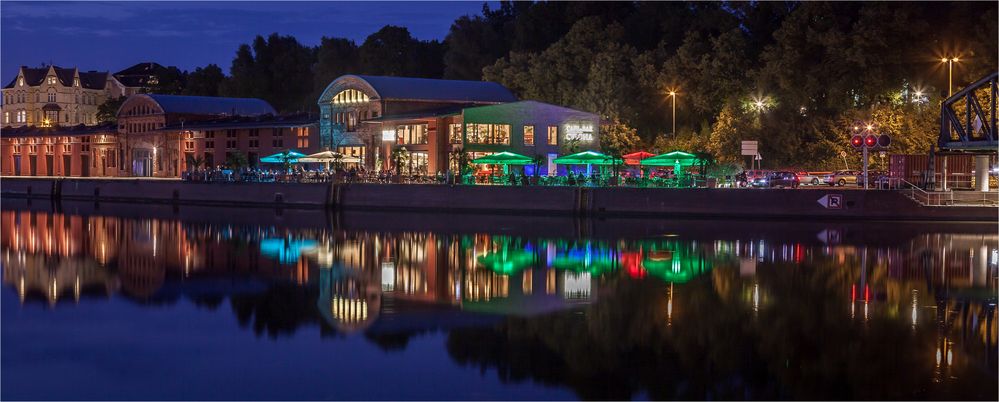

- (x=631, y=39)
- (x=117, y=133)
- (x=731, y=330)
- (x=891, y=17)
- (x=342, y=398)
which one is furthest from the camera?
(x=117, y=133)

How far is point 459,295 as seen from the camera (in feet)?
105

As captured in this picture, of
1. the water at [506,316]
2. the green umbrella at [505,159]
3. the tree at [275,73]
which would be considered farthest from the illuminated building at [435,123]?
the tree at [275,73]

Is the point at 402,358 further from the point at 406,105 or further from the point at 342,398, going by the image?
the point at 406,105

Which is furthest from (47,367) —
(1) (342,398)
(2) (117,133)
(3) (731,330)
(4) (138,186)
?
(2) (117,133)

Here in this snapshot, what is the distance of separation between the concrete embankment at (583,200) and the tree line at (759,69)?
281 inches

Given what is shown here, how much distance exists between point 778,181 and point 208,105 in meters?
77.7

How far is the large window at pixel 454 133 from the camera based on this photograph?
85825mm

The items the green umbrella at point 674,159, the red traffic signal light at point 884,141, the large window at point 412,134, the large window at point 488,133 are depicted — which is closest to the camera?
the red traffic signal light at point 884,141

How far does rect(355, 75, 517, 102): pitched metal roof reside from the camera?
310ft

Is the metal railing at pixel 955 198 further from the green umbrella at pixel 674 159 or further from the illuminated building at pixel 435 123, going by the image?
the illuminated building at pixel 435 123

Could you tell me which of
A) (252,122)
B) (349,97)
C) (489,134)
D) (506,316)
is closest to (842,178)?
(489,134)

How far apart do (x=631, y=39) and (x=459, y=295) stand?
84639 mm

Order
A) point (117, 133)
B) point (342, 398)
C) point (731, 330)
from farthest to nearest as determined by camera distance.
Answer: point (117, 133) → point (731, 330) → point (342, 398)

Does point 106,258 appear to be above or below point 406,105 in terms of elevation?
below
